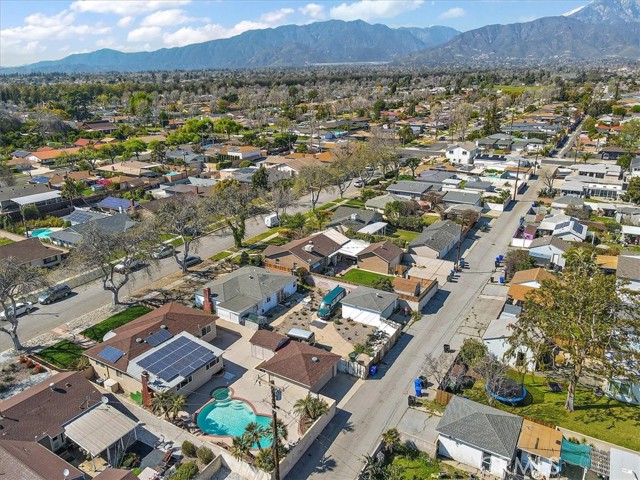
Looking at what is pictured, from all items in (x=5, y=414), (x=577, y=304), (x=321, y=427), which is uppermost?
(x=577, y=304)

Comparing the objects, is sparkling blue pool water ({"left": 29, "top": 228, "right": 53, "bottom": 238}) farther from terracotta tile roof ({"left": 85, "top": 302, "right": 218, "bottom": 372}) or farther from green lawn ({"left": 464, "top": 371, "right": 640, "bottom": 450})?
green lawn ({"left": 464, "top": 371, "right": 640, "bottom": 450})

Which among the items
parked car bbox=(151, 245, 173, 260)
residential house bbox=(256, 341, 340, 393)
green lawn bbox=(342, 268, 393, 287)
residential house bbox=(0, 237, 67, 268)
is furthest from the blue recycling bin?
residential house bbox=(0, 237, 67, 268)

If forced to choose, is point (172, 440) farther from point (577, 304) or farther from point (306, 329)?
point (577, 304)

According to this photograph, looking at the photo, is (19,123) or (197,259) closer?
(197,259)

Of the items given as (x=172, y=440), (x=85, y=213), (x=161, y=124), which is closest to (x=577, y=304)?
(x=172, y=440)

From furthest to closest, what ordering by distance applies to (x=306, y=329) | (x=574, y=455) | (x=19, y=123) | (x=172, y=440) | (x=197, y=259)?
(x=19, y=123)
(x=197, y=259)
(x=306, y=329)
(x=172, y=440)
(x=574, y=455)

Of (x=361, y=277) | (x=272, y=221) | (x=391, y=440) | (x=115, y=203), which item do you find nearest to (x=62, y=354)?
(x=391, y=440)
